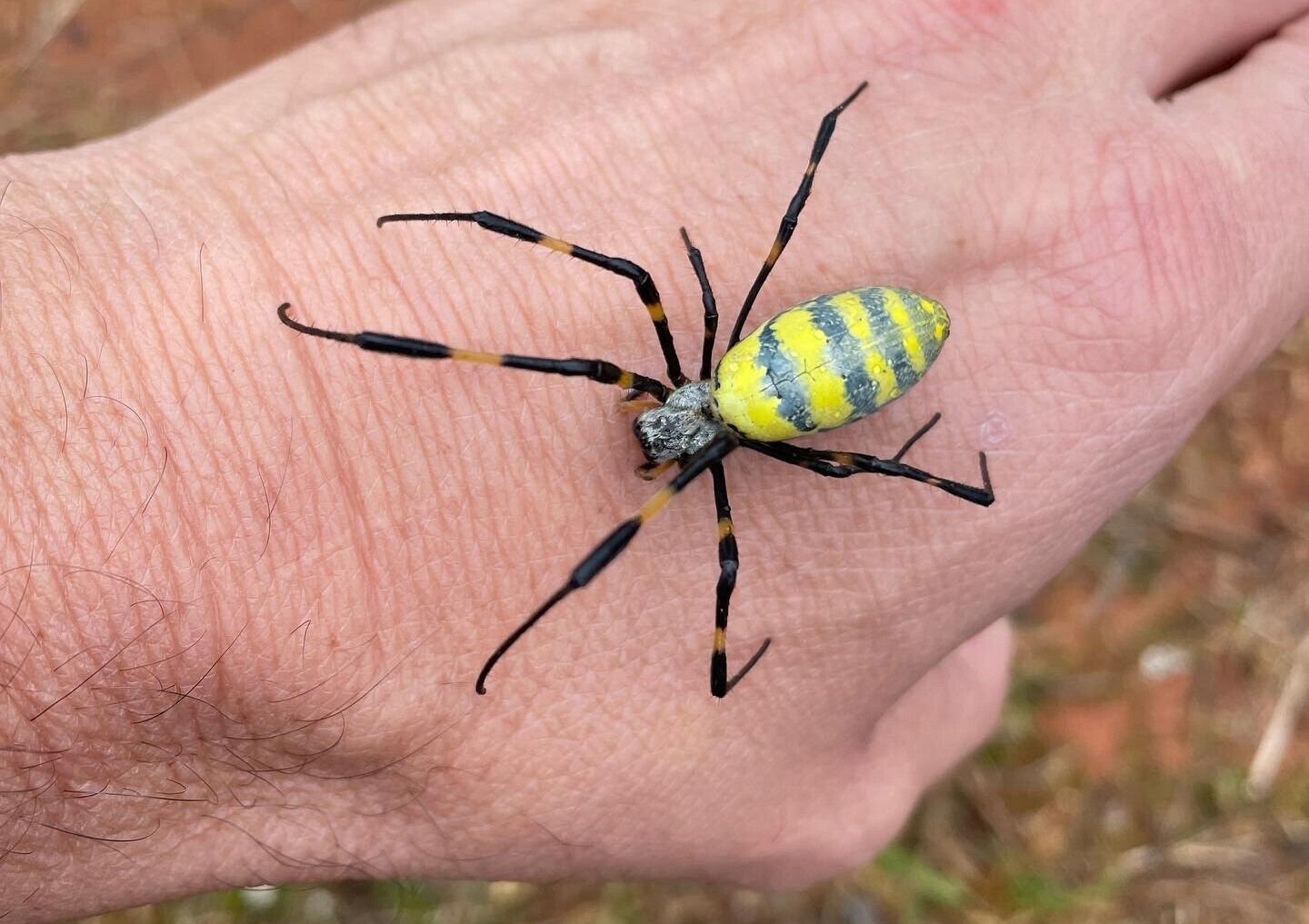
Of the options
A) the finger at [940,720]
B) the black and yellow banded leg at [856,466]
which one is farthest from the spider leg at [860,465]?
the finger at [940,720]

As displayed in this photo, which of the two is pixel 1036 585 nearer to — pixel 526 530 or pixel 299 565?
pixel 526 530

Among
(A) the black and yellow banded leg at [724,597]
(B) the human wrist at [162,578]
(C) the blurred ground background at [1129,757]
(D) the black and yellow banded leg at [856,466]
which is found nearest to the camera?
(B) the human wrist at [162,578]

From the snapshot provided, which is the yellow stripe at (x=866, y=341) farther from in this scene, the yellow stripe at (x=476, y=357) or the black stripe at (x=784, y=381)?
the yellow stripe at (x=476, y=357)

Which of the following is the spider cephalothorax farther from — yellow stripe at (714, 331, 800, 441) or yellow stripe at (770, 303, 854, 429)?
yellow stripe at (770, 303, 854, 429)

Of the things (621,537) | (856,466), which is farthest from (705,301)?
(621,537)

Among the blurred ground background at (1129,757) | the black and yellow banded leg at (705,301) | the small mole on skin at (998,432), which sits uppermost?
the black and yellow banded leg at (705,301)

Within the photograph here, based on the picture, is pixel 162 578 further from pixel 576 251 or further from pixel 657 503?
pixel 576 251

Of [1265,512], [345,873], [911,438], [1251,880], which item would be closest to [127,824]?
[345,873]

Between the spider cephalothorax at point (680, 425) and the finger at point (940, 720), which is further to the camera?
the finger at point (940, 720)
